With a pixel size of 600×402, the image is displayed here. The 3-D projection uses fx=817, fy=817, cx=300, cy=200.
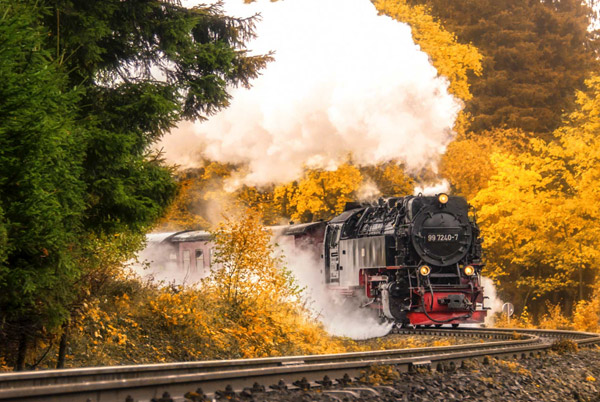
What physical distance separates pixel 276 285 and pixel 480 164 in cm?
1754

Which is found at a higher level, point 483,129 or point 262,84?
point 483,129

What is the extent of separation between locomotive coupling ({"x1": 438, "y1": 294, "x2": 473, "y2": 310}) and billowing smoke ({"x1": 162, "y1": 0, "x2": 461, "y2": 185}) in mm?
4460

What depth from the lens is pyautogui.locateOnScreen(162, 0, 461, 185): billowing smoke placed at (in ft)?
64.8

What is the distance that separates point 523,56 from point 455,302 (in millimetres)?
27360

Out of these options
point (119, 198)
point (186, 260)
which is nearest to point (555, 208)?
point (186, 260)

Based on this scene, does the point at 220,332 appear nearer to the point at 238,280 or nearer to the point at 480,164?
the point at 238,280

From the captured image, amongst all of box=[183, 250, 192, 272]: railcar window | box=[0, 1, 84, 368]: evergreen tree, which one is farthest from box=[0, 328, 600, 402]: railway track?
box=[183, 250, 192, 272]: railcar window

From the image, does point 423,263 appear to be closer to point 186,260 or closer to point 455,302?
point 455,302

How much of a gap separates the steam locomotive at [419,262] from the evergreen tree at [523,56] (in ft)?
68.3

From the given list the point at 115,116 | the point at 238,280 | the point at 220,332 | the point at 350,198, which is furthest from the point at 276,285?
the point at 350,198

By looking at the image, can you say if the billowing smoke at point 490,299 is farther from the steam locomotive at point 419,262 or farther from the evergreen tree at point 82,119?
the evergreen tree at point 82,119

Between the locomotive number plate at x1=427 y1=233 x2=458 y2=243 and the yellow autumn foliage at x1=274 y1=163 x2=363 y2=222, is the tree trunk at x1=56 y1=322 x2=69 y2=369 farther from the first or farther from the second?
the yellow autumn foliage at x1=274 y1=163 x2=363 y2=222

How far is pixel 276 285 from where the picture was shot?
15055mm

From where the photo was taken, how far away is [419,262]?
19.0m
